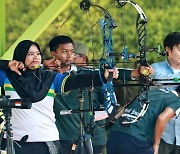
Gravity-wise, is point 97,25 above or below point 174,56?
above

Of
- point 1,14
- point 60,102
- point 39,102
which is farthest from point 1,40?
point 39,102

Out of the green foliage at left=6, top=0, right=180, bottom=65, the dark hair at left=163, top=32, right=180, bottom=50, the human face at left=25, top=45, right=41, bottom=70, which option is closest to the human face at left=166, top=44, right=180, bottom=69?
the dark hair at left=163, top=32, right=180, bottom=50

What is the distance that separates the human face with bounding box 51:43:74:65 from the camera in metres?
5.88

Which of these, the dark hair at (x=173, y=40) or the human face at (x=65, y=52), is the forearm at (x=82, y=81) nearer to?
the human face at (x=65, y=52)

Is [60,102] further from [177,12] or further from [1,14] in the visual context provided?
[177,12]

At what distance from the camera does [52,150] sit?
4.91 meters

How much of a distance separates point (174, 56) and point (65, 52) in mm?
891

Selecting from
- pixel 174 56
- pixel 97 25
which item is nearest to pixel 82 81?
pixel 174 56

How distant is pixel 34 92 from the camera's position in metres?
4.91

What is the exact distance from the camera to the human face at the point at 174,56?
590 centimetres

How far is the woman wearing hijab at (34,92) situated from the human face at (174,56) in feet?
3.82

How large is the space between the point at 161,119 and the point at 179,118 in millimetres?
613

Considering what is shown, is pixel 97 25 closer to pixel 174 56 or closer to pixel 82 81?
pixel 174 56

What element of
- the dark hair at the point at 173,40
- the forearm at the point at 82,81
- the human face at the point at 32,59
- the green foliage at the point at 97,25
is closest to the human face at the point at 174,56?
the dark hair at the point at 173,40
